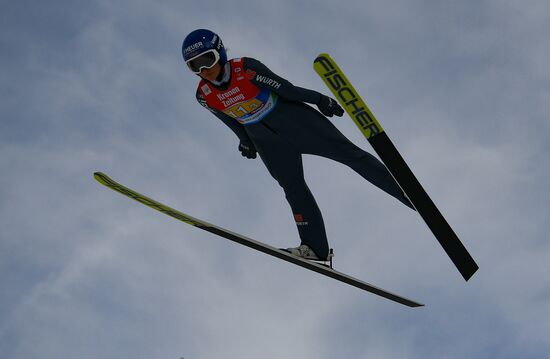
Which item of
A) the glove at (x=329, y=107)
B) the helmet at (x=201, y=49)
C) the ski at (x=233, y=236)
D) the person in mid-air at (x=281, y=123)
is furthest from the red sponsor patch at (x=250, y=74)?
the ski at (x=233, y=236)

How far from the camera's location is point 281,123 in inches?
288

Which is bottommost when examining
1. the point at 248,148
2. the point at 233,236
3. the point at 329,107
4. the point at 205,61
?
the point at 233,236

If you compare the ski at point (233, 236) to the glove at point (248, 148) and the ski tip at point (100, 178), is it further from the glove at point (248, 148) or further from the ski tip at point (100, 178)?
the glove at point (248, 148)

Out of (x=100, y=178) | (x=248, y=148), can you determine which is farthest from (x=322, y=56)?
(x=100, y=178)

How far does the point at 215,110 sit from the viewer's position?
7.59 meters

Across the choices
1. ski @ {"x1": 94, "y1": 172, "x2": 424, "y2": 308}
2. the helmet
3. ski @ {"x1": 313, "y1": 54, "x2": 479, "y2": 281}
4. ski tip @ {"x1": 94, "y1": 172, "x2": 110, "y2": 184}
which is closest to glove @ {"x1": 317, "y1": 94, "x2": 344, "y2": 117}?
ski @ {"x1": 313, "y1": 54, "x2": 479, "y2": 281}

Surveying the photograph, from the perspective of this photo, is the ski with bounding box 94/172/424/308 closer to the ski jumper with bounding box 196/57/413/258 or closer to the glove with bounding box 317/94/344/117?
the ski jumper with bounding box 196/57/413/258

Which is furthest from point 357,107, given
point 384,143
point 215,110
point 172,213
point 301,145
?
point 172,213

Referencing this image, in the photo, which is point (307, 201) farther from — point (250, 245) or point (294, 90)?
point (294, 90)

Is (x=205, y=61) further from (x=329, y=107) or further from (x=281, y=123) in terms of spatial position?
(x=329, y=107)

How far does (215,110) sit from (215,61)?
79cm

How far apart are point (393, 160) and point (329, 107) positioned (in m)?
0.86

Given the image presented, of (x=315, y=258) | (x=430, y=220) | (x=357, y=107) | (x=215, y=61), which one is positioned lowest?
(x=430, y=220)

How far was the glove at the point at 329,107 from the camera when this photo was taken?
22.9ft
